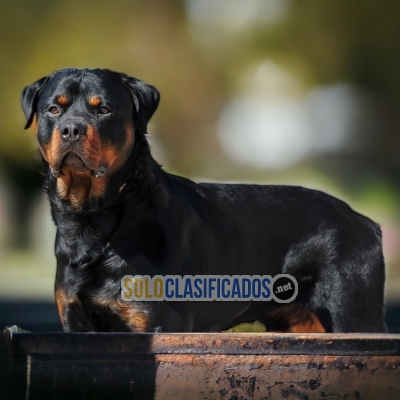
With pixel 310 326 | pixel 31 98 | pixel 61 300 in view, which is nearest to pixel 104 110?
pixel 31 98

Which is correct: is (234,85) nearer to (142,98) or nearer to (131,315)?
(142,98)

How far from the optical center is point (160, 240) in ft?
11.4

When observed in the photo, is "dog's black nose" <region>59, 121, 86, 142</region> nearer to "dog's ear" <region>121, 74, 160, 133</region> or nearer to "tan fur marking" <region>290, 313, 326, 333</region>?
"dog's ear" <region>121, 74, 160, 133</region>

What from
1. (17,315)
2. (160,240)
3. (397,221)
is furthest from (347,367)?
(397,221)

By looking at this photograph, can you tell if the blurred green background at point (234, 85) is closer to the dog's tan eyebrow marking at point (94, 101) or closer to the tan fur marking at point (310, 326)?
the tan fur marking at point (310, 326)

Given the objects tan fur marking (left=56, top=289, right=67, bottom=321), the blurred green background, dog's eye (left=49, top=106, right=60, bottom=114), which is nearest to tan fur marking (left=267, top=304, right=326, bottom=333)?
tan fur marking (left=56, top=289, right=67, bottom=321)

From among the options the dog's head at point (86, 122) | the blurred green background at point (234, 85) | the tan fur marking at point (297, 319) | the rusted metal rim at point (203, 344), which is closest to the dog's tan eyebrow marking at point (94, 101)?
the dog's head at point (86, 122)

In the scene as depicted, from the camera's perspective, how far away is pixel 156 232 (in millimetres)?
3508

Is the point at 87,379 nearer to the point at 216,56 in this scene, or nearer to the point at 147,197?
the point at 147,197

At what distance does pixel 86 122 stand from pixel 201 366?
1.33m

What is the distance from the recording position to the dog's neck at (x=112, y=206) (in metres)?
3.55

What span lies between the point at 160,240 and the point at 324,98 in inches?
411

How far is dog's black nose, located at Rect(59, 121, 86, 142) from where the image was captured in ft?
10.8

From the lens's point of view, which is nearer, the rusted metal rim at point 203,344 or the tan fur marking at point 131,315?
the rusted metal rim at point 203,344
